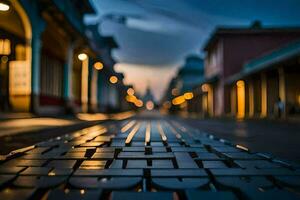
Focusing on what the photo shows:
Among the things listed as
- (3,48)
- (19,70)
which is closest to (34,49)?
(19,70)

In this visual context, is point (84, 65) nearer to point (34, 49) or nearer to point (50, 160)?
point (34, 49)

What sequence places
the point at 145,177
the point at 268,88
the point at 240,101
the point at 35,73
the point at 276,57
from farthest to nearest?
1. the point at 240,101
2. the point at 268,88
3. the point at 276,57
4. the point at 35,73
5. the point at 145,177

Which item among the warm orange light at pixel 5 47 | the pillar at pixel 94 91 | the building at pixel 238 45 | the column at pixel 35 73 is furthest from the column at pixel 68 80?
the building at pixel 238 45

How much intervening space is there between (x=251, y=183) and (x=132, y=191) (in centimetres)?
100

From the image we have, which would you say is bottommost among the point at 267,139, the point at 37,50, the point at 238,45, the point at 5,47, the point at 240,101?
the point at 267,139

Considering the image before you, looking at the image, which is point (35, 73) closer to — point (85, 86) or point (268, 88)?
point (85, 86)

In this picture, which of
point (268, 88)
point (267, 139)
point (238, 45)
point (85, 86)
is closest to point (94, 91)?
point (85, 86)

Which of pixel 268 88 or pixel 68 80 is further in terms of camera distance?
pixel 268 88

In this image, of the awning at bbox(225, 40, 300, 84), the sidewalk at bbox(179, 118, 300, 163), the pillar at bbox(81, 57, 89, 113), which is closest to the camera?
the sidewalk at bbox(179, 118, 300, 163)

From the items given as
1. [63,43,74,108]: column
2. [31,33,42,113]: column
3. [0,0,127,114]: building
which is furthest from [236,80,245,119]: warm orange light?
[31,33,42,113]: column

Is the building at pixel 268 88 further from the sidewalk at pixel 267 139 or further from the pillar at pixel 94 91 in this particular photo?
the pillar at pixel 94 91

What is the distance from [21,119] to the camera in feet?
38.7

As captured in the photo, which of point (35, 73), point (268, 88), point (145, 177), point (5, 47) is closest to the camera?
point (145, 177)

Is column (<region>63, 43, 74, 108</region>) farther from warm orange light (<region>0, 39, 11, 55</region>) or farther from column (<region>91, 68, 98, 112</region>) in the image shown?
column (<region>91, 68, 98, 112</region>)
